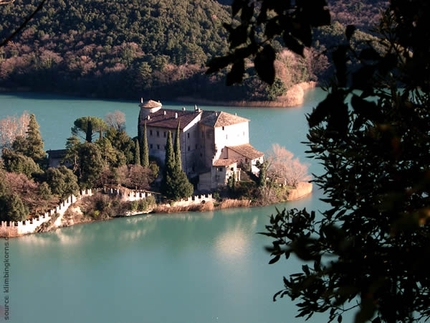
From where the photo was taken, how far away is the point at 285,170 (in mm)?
12391

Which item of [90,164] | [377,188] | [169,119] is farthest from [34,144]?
[377,188]

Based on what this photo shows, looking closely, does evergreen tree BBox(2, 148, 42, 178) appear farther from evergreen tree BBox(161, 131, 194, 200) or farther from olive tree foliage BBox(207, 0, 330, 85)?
olive tree foliage BBox(207, 0, 330, 85)

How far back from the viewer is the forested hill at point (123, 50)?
19641mm

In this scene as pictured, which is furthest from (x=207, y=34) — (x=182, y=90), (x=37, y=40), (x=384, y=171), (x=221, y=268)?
(x=384, y=171)

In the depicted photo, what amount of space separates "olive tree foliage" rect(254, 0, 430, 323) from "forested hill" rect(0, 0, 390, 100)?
15808 millimetres

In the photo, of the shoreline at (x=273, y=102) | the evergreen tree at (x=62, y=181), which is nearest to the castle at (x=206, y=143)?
the evergreen tree at (x=62, y=181)

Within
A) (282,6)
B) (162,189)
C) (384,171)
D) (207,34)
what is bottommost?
(162,189)

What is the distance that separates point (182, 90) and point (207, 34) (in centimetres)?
150

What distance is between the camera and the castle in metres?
12.0

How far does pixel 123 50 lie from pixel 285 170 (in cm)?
867

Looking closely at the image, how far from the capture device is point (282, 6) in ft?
4.34

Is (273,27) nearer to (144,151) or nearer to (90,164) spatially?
(90,164)

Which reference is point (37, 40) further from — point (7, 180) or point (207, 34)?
point (7, 180)

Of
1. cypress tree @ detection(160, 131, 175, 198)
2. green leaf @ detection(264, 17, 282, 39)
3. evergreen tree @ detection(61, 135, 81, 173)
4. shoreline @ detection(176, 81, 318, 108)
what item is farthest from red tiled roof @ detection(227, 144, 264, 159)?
green leaf @ detection(264, 17, 282, 39)
